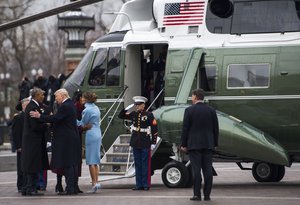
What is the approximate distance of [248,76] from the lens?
19781mm

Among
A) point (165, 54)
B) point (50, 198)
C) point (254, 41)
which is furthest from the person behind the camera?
point (165, 54)

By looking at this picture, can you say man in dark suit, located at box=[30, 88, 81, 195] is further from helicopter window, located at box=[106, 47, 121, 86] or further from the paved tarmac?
helicopter window, located at box=[106, 47, 121, 86]

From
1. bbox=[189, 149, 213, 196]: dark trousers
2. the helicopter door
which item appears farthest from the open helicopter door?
bbox=[189, 149, 213, 196]: dark trousers

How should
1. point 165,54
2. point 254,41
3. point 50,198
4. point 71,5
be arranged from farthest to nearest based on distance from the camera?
point 165,54 → point 254,41 → point 50,198 → point 71,5

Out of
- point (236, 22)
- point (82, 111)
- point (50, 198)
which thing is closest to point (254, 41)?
point (236, 22)

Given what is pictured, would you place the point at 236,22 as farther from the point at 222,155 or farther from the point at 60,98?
the point at 60,98

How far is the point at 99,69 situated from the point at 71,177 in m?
3.66

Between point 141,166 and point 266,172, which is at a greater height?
point 141,166

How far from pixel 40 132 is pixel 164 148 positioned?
2.99 metres

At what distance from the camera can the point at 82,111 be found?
1995 cm

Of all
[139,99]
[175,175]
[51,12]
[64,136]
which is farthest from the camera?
[175,175]

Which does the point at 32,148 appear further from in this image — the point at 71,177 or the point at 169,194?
the point at 169,194

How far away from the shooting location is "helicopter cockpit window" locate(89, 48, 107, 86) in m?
21.5

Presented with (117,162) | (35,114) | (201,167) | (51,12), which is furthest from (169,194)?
(51,12)
